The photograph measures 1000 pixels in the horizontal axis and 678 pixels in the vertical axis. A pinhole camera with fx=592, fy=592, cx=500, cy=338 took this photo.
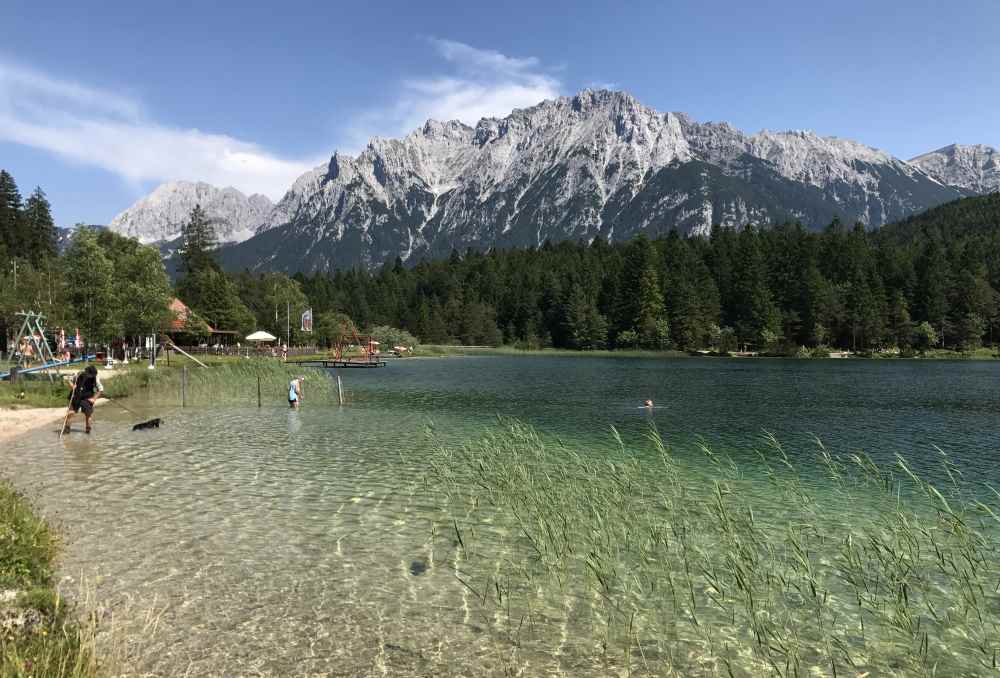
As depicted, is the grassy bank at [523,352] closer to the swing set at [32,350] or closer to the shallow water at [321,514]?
the swing set at [32,350]

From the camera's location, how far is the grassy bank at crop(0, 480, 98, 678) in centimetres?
607

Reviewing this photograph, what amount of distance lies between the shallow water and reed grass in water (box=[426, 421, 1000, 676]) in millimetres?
324

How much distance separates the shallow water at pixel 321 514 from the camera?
8.34 metres

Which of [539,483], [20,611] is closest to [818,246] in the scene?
[539,483]

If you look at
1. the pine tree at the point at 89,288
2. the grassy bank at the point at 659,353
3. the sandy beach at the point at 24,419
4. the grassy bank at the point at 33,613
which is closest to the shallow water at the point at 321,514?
the grassy bank at the point at 33,613

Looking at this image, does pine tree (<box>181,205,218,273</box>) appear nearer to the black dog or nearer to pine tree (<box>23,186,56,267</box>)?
pine tree (<box>23,186,56,267</box>)

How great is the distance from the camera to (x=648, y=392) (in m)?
51.5

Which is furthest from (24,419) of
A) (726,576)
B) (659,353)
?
(659,353)

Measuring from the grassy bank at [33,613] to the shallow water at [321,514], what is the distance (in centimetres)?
92

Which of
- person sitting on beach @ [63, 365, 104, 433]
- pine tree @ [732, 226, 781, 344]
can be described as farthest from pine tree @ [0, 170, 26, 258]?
pine tree @ [732, 226, 781, 344]

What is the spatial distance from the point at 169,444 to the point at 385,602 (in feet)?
60.8

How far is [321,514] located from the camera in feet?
48.3

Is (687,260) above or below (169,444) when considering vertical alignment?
above

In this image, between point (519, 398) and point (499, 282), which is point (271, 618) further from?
point (499, 282)
